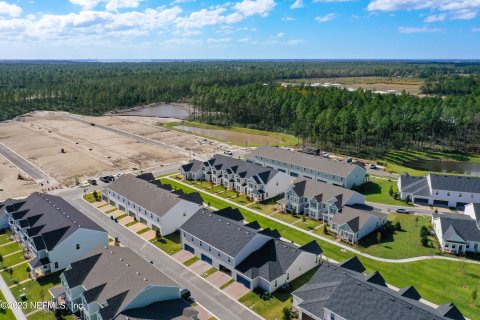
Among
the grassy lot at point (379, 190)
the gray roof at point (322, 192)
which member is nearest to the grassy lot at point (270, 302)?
the gray roof at point (322, 192)

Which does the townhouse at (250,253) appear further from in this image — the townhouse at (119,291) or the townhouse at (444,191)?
the townhouse at (444,191)

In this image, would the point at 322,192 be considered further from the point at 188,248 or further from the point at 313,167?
the point at 188,248

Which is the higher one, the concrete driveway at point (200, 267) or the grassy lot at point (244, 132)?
the grassy lot at point (244, 132)

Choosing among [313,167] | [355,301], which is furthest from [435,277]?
[313,167]

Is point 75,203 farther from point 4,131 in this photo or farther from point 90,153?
point 4,131

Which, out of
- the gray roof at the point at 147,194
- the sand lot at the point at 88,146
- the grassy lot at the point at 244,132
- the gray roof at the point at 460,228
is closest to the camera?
the gray roof at the point at 460,228

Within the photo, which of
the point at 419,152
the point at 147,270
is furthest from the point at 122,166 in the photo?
the point at 419,152
